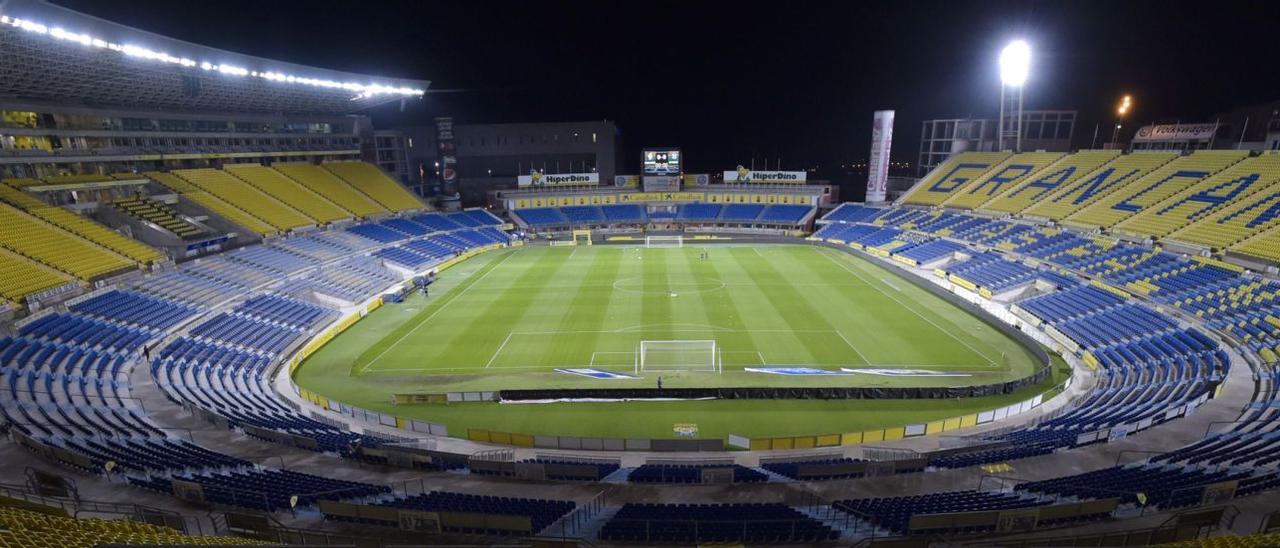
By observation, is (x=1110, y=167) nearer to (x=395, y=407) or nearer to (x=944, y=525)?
(x=944, y=525)

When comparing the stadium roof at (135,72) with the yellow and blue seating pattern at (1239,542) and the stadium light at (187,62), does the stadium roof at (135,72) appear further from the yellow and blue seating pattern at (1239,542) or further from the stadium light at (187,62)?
the yellow and blue seating pattern at (1239,542)

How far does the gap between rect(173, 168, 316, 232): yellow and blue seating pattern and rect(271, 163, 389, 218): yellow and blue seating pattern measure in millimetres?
5577

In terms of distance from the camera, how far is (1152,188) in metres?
Answer: 40.5

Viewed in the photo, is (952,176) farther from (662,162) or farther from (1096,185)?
(662,162)

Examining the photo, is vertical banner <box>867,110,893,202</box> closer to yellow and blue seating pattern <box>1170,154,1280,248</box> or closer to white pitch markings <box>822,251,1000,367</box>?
white pitch markings <box>822,251,1000,367</box>

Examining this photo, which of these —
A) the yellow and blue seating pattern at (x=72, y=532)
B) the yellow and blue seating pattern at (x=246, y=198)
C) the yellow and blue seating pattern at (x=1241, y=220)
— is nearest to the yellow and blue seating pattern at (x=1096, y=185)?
the yellow and blue seating pattern at (x=1241, y=220)

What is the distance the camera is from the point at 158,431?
16453 mm

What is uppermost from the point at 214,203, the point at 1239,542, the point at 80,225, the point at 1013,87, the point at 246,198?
the point at 1013,87

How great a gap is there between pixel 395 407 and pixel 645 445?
1115cm

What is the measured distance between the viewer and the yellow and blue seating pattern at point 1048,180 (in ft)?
155

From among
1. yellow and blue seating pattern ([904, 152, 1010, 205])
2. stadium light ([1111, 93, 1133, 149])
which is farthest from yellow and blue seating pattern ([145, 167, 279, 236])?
stadium light ([1111, 93, 1133, 149])

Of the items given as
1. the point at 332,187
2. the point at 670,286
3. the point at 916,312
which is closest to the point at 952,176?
the point at 916,312

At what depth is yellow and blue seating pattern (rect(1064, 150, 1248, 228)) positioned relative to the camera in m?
39.0

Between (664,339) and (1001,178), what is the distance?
4354 centimetres
